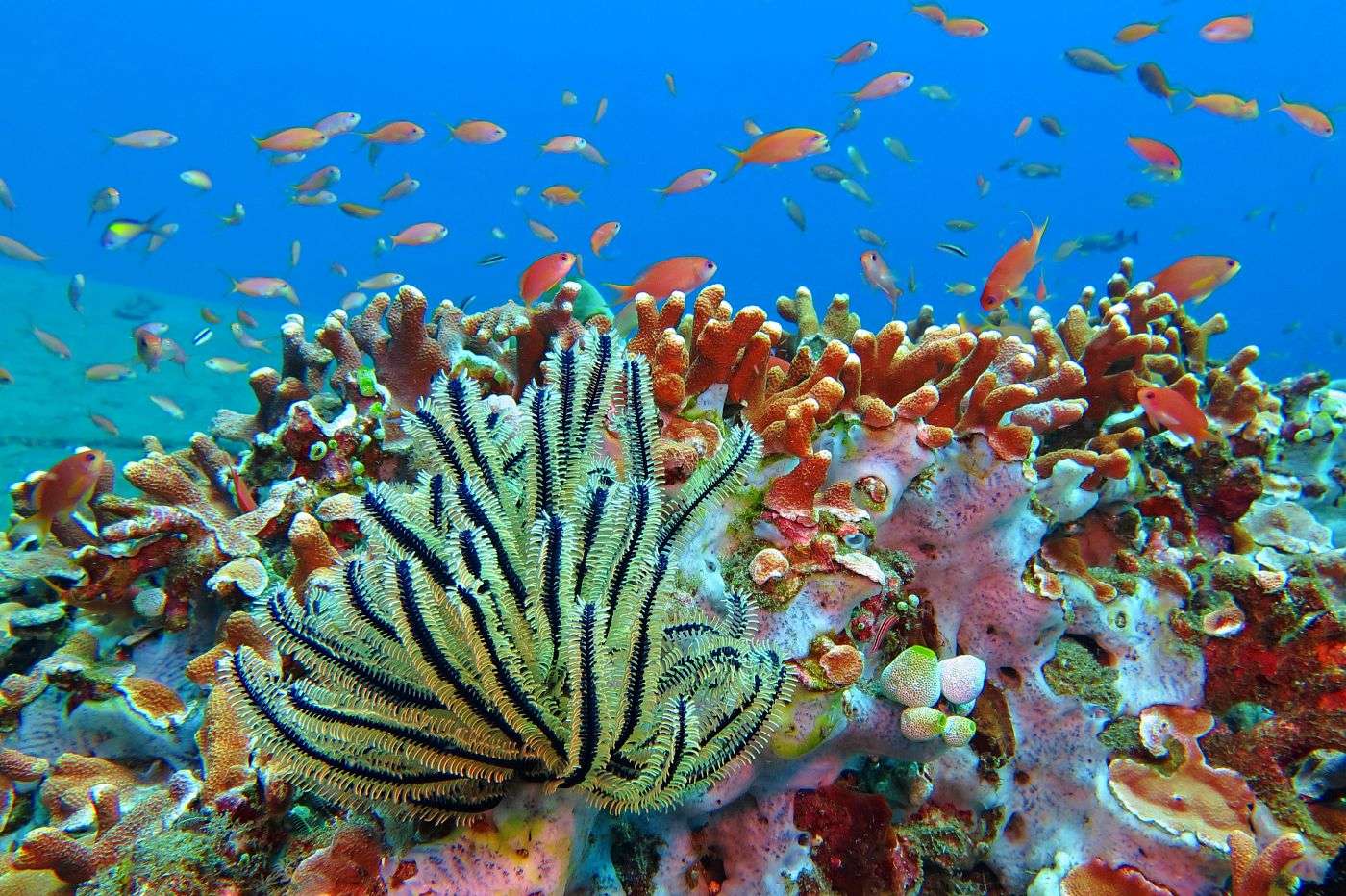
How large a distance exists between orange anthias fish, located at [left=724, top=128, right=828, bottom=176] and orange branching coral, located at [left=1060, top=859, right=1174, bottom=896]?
6.68 m

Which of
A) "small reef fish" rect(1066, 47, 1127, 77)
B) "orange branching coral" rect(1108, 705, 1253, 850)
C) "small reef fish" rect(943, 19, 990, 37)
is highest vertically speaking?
"small reef fish" rect(943, 19, 990, 37)

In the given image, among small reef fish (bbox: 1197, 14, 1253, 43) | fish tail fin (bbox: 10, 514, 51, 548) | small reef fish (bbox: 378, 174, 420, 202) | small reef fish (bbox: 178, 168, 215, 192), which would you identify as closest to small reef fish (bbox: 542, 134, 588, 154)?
small reef fish (bbox: 378, 174, 420, 202)

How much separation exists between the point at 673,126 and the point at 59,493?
128 metres

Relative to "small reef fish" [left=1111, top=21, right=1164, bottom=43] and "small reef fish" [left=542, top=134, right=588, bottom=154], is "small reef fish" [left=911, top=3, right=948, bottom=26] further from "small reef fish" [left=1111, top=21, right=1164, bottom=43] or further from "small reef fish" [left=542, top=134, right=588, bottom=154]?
"small reef fish" [left=542, top=134, right=588, bottom=154]

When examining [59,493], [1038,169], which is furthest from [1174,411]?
[1038,169]

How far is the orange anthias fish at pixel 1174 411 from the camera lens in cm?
350

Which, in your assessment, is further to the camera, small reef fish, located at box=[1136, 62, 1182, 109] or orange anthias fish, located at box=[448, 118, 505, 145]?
orange anthias fish, located at box=[448, 118, 505, 145]

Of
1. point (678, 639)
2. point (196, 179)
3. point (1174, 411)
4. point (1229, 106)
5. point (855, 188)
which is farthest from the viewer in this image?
point (196, 179)

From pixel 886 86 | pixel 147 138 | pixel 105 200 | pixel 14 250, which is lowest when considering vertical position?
pixel 14 250

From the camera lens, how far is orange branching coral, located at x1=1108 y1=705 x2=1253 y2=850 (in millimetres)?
2648

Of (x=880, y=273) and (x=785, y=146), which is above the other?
(x=785, y=146)

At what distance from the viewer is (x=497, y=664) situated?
5.28ft

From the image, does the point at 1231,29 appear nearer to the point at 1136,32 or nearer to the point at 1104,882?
the point at 1136,32

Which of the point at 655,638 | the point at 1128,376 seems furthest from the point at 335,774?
the point at 1128,376
